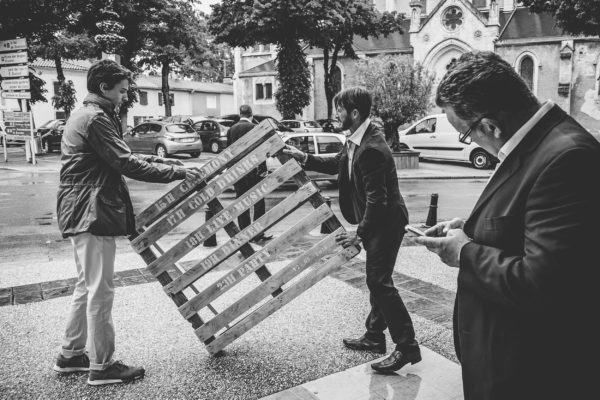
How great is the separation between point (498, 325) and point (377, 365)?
1962 millimetres

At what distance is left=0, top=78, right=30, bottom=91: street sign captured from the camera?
1925 centimetres

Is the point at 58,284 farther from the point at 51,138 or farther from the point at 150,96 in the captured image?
the point at 150,96

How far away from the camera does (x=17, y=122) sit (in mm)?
21219

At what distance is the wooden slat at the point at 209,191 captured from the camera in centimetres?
361

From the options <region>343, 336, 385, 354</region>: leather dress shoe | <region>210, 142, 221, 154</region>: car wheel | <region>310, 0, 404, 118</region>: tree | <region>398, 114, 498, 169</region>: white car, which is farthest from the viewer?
<region>310, 0, 404, 118</region>: tree

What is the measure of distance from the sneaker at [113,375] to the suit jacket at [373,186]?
5.93 feet

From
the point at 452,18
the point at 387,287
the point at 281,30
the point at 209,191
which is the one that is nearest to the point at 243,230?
the point at 209,191

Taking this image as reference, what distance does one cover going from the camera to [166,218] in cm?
367

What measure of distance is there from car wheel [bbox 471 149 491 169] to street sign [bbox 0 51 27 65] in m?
16.9

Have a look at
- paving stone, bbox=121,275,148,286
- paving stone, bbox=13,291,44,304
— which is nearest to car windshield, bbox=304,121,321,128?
paving stone, bbox=121,275,148,286

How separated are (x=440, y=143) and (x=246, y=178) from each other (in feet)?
49.5

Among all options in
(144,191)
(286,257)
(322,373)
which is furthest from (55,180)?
(322,373)

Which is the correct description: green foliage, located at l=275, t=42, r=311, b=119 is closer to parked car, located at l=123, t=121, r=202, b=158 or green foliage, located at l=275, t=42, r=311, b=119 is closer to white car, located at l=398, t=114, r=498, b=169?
parked car, located at l=123, t=121, r=202, b=158

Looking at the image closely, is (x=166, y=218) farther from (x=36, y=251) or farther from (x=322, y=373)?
(x=36, y=251)
